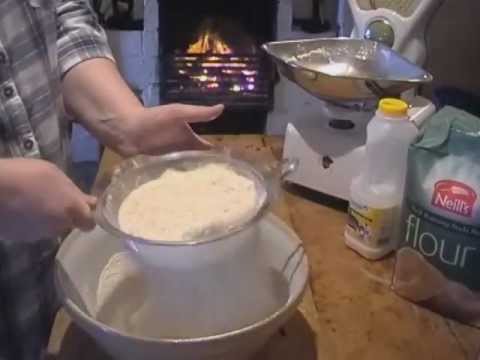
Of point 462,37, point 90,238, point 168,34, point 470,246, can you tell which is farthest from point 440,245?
point 168,34

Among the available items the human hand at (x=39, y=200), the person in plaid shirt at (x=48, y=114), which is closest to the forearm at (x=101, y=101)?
the person in plaid shirt at (x=48, y=114)

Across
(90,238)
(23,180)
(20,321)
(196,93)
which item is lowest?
(196,93)

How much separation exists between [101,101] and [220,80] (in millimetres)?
1649

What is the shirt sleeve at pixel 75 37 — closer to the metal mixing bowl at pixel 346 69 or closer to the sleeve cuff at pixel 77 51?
the sleeve cuff at pixel 77 51

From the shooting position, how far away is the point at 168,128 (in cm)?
88

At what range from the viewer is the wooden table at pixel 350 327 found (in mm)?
750

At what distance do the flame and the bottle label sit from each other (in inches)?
70.1

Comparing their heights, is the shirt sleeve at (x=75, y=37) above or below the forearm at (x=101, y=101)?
above

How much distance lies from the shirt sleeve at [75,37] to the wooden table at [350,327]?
21 centimetres

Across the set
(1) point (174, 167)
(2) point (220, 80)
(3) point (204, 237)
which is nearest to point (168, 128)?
(1) point (174, 167)

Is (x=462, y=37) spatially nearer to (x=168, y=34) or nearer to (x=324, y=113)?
(x=324, y=113)

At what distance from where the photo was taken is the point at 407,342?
0.77m

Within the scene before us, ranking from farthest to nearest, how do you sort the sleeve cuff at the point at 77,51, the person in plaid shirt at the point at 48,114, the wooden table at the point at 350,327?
1. the sleeve cuff at the point at 77,51
2. the person in plaid shirt at the point at 48,114
3. the wooden table at the point at 350,327

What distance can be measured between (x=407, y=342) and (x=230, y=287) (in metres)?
0.20
